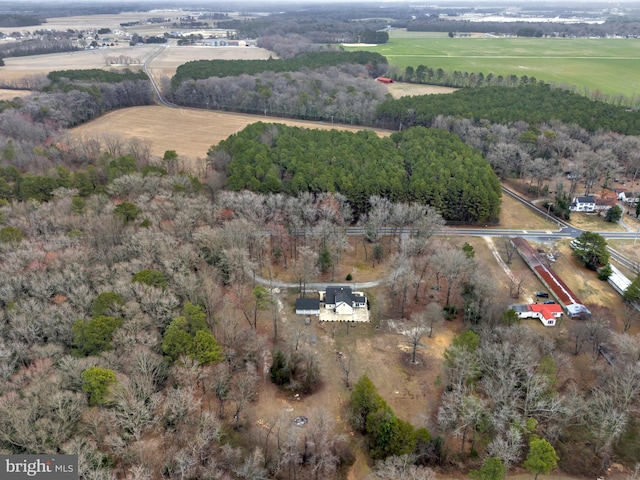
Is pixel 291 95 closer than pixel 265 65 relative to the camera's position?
Yes

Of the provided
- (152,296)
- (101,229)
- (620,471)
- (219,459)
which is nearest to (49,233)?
(101,229)

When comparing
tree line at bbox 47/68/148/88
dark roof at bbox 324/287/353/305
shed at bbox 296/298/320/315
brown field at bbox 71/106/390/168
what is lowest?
shed at bbox 296/298/320/315

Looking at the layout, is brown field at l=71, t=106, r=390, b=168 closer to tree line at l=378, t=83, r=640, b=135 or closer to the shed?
tree line at l=378, t=83, r=640, b=135

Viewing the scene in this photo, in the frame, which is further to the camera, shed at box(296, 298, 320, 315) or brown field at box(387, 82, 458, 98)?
brown field at box(387, 82, 458, 98)

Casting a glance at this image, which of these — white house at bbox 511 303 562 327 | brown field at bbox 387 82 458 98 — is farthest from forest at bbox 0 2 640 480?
brown field at bbox 387 82 458 98

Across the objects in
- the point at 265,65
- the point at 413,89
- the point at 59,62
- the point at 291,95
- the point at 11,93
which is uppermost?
the point at 265,65

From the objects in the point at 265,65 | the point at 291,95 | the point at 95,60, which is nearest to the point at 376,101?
the point at 291,95

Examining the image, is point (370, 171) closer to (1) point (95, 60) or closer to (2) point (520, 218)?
(2) point (520, 218)

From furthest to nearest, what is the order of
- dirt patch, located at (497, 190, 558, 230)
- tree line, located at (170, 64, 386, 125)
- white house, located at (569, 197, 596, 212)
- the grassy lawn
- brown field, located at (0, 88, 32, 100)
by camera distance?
1. brown field, located at (0, 88, 32, 100)
2. tree line, located at (170, 64, 386, 125)
3. white house, located at (569, 197, 596, 212)
4. dirt patch, located at (497, 190, 558, 230)
5. the grassy lawn
